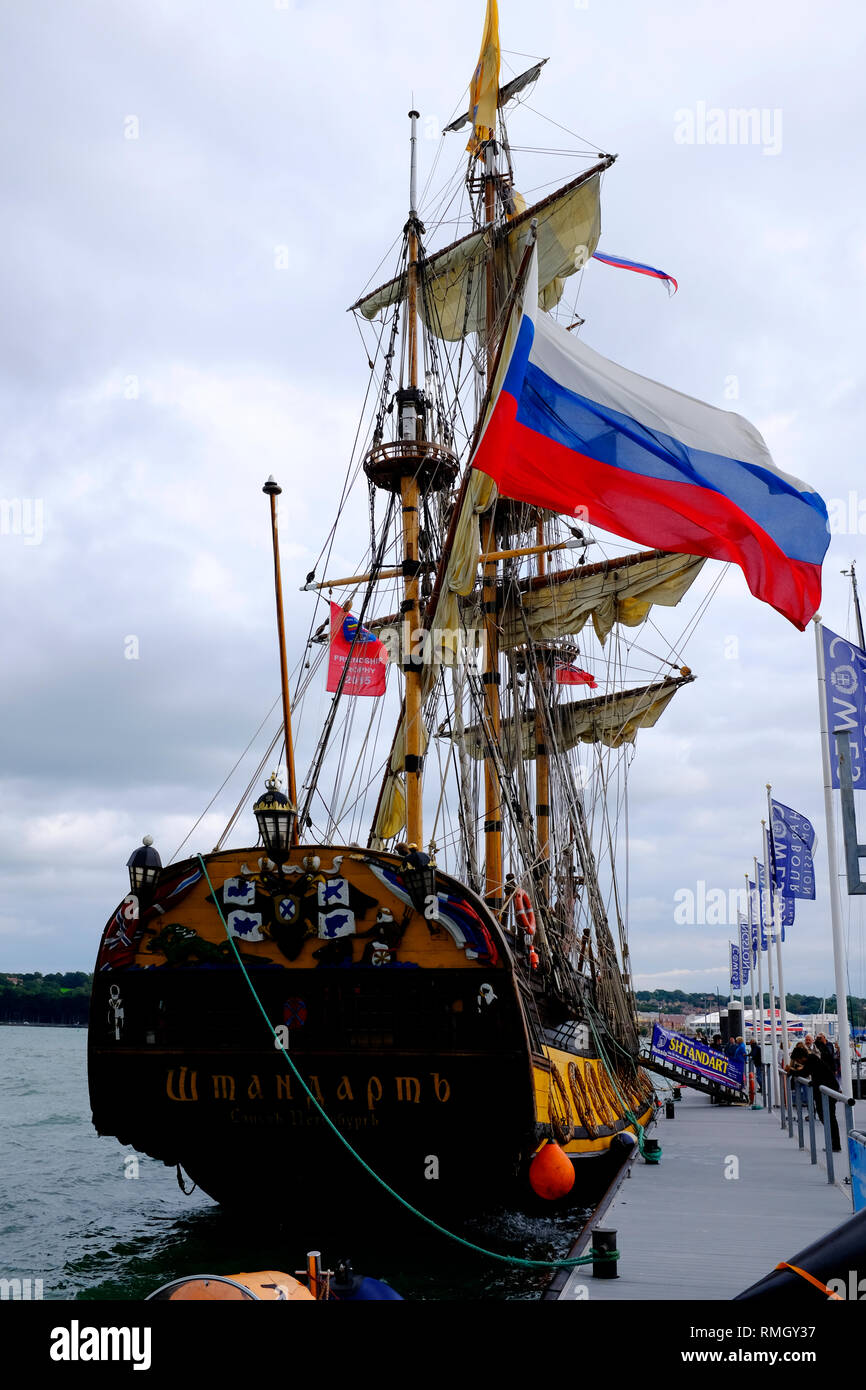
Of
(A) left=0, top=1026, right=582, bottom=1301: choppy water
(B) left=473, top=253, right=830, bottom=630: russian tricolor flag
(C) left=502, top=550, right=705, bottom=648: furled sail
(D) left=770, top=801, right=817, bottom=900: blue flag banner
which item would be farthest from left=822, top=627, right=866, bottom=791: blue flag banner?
(C) left=502, top=550, right=705, bottom=648: furled sail

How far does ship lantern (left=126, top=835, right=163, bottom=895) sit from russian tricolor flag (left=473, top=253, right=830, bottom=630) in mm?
5606

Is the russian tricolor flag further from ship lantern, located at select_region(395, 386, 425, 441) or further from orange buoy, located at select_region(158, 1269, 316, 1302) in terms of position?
ship lantern, located at select_region(395, 386, 425, 441)

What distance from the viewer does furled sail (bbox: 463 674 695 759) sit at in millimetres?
27266

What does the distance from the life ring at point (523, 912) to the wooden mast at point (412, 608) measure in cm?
356

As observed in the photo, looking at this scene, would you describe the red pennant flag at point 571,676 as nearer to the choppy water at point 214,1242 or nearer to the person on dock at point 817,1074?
the person on dock at point 817,1074

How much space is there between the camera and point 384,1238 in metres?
12.3

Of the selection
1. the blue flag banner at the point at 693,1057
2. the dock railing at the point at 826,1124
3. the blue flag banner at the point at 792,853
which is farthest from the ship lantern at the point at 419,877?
the blue flag banner at the point at 693,1057

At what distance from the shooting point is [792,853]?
62.8 ft

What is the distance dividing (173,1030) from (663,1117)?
13.7 meters

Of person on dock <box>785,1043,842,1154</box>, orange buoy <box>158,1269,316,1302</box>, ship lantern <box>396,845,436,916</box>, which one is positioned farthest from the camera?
person on dock <box>785,1043,842,1154</box>

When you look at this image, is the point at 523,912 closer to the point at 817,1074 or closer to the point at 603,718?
the point at 817,1074

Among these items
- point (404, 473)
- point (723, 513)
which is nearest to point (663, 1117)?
point (404, 473)

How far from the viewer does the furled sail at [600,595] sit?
2075 cm

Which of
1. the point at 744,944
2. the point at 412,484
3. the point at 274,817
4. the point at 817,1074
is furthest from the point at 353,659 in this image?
the point at 744,944
